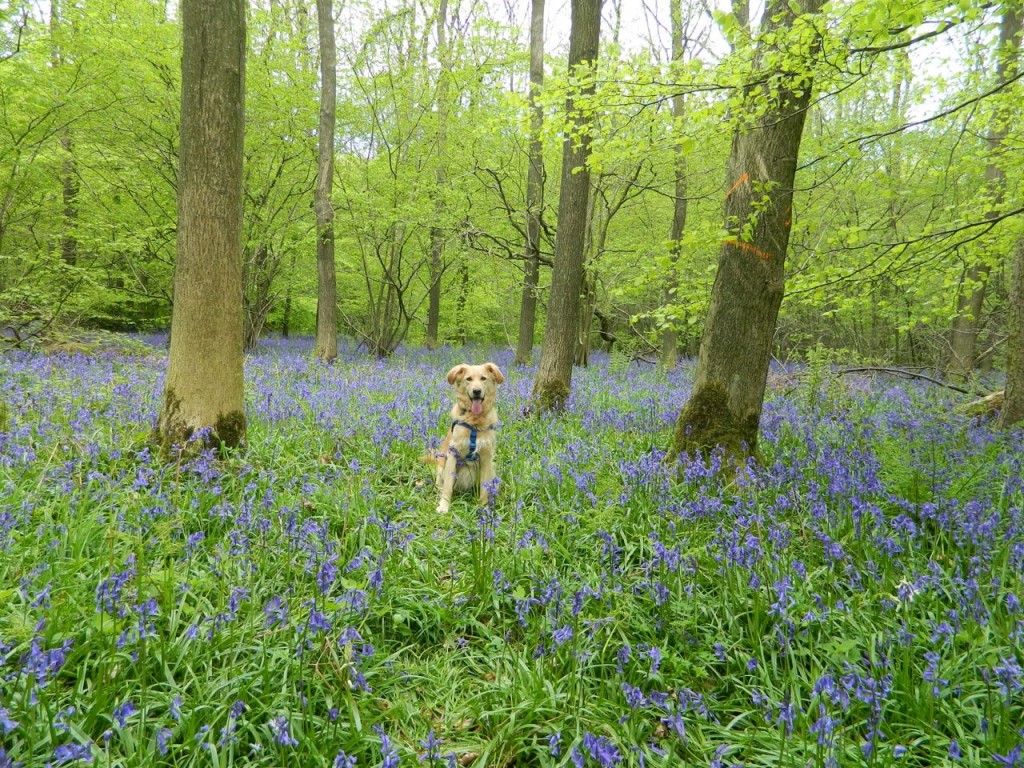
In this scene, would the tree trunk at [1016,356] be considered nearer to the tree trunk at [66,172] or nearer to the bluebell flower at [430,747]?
the bluebell flower at [430,747]

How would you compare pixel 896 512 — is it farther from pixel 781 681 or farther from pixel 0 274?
pixel 0 274

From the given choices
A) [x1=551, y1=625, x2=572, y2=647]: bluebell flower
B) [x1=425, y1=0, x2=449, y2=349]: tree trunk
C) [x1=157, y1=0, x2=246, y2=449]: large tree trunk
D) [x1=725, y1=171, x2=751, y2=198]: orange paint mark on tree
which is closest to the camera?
[x1=551, y1=625, x2=572, y2=647]: bluebell flower

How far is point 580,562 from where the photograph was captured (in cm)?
346

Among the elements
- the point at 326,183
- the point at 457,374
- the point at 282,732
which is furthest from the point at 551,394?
the point at 326,183

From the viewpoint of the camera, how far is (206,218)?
167 inches

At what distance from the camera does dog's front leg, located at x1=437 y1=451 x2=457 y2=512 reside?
4316 mm

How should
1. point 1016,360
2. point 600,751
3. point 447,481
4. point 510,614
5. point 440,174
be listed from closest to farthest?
1. point 600,751
2. point 510,614
3. point 447,481
4. point 1016,360
5. point 440,174

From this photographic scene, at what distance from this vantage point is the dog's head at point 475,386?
4.66m

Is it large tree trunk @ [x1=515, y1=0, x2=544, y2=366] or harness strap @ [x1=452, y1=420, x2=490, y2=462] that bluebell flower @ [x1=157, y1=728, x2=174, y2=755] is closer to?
harness strap @ [x1=452, y1=420, x2=490, y2=462]

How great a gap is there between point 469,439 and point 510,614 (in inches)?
70.9

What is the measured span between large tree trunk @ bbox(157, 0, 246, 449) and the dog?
1822 mm

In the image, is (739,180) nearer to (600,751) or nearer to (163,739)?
(600,751)

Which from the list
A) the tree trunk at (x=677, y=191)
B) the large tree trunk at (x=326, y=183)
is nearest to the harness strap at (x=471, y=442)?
the tree trunk at (x=677, y=191)

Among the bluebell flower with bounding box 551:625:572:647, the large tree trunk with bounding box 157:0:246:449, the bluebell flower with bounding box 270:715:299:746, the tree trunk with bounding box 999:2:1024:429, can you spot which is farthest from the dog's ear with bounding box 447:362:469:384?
the tree trunk with bounding box 999:2:1024:429
